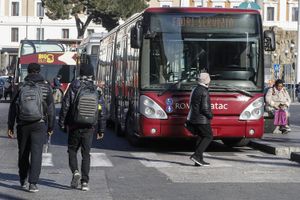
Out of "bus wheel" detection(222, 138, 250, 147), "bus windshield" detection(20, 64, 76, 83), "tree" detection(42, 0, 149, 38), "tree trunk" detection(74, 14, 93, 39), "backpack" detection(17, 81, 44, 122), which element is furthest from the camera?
"tree trunk" detection(74, 14, 93, 39)

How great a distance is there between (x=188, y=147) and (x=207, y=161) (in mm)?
3467

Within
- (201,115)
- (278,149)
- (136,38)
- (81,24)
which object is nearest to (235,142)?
(278,149)

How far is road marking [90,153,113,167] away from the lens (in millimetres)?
14266

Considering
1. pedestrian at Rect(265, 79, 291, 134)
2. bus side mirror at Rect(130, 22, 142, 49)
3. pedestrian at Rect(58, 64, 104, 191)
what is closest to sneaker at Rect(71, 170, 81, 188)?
pedestrian at Rect(58, 64, 104, 191)

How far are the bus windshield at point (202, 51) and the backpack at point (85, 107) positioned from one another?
5535 millimetres

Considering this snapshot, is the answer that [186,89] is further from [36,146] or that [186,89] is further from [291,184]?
[36,146]

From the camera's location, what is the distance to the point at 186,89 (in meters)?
16.1

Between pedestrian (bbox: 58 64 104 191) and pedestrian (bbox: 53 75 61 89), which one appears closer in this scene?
pedestrian (bbox: 58 64 104 191)

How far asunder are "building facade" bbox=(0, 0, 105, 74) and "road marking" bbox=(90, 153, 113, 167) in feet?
256

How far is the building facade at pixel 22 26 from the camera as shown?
3686 inches

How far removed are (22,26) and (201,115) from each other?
82.6m

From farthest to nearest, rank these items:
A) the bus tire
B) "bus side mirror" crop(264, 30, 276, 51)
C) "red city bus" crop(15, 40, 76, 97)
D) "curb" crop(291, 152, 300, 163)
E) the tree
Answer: the tree, "red city bus" crop(15, 40, 76, 97), the bus tire, "bus side mirror" crop(264, 30, 276, 51), "curb" crop(291, 152, 300, 163)

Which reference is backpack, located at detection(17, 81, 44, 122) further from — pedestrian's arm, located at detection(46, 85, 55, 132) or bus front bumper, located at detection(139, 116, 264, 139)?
bus front bumper, located at detection(139, 116, 264, 139)

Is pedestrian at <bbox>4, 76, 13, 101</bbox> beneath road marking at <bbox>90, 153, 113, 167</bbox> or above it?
above
